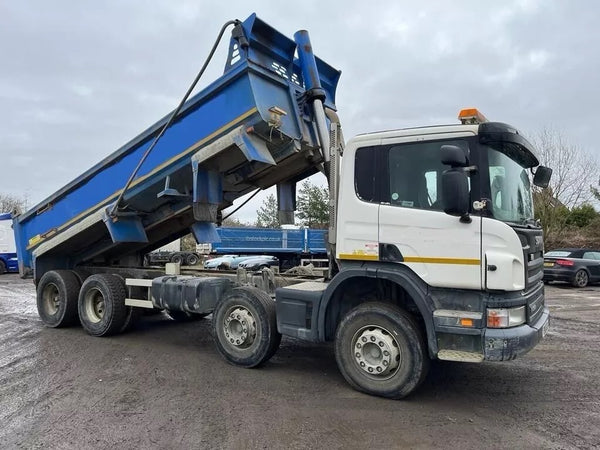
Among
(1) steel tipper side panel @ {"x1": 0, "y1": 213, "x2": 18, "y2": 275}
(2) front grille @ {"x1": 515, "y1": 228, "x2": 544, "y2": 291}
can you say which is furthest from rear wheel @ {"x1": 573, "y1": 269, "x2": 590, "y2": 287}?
(1) steel tipper side panel @ {"x1": 0, "y1": 213, "x2": 18, "y2": 275}

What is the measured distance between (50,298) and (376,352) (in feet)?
21.2

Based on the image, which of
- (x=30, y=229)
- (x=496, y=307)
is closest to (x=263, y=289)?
(x=496, y=307)

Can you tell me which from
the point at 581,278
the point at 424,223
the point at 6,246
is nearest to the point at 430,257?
the point at 424,223

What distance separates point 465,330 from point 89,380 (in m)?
4.12

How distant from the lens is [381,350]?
4633mm

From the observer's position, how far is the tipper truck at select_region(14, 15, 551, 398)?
426cm

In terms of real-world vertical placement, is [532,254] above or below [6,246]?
below

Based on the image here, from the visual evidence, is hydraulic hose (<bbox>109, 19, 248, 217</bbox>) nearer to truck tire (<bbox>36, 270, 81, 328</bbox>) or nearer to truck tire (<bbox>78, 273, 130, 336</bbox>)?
truck tire (<bbox>78, 273, 130, 336</bbox>)

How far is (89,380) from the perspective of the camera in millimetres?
5309

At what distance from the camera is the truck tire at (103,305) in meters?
7.34

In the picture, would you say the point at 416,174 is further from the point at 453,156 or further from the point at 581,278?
the point at 581,278

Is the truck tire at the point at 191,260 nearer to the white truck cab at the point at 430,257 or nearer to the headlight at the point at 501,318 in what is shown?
the white truck cab at the point at 430,257

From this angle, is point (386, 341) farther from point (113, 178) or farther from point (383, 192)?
point (113, 178)

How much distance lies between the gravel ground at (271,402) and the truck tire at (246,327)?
0.68 feet
